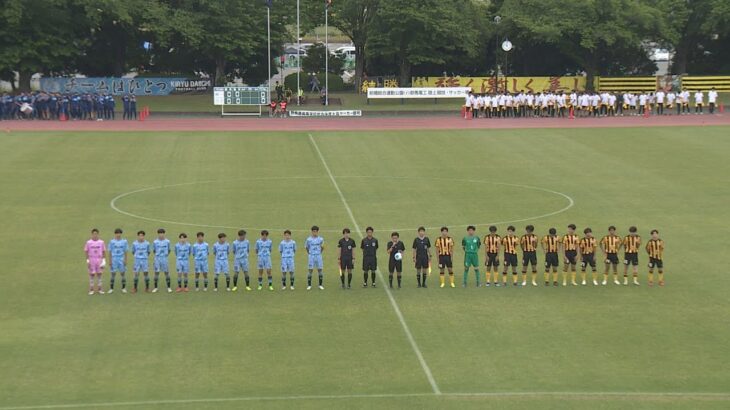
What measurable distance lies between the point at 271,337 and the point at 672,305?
928cm

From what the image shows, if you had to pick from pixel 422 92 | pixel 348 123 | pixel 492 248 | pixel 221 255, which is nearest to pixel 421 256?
pixel 492 248

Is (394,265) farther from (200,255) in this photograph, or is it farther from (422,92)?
(422,92)

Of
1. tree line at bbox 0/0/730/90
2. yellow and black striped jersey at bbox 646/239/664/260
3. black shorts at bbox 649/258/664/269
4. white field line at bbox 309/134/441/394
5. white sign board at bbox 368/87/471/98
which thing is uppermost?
tree line at bbox 0/0/730/90

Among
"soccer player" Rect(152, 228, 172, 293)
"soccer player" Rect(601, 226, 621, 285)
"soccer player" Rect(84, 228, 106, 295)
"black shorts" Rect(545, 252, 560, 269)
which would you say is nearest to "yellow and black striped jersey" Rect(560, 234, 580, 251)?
"black shorts" Rect(545, 252, 560, 269)

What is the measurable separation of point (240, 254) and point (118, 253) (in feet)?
9.53

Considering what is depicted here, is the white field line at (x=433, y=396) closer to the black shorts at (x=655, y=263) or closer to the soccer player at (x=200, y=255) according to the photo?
the soccer player at (x=200, y=255)

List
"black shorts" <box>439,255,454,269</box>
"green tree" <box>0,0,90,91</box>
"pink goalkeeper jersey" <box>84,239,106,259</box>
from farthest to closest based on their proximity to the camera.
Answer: "green tree" <box>0,0,90,91</box>
"black shorts" <box>439,255,454,269</box>
"pink goalkeeper jersey" <box>84,239,106,259</box>

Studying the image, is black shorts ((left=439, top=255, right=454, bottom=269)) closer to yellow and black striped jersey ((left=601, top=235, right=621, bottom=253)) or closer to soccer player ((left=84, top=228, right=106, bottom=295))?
yellow and black striped jersey ((left=601, top=235, right=621, bottom=253))

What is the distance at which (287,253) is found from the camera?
2666cm

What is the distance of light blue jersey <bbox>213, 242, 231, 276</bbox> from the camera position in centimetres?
2639

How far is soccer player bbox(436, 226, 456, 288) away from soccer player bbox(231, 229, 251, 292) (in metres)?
4.65

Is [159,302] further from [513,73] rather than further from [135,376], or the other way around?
[513,73]

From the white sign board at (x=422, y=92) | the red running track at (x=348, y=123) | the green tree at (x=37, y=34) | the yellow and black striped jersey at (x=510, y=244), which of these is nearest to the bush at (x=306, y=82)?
the white sign board at (x=422, y=92)

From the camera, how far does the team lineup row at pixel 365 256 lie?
26.4 m
